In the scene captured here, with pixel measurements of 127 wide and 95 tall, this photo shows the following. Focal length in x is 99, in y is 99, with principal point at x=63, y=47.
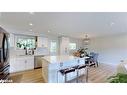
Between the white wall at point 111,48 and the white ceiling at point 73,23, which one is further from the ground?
the white ceiling at point 73,23

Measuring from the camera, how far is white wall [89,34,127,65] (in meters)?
1.38

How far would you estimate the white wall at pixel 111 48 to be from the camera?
1.38 m

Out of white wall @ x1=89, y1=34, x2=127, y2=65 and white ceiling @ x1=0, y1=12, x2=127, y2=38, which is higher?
white ceiling @ x1=0, y1=12, x2=127, y2=38

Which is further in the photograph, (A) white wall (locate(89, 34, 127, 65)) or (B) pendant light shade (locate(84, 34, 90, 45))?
(B) pendant light shade (locate(84, 34, 90, 45))

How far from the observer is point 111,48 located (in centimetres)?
157

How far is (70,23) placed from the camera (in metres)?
1.66

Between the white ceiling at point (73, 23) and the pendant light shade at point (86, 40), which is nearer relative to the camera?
the white ceiling at point (73, 23)

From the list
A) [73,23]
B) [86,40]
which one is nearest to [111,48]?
[86,40]

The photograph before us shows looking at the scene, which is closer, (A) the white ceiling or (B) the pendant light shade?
(A) the white ceiling

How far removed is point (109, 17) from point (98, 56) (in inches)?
26.4

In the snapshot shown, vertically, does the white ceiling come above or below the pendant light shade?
above

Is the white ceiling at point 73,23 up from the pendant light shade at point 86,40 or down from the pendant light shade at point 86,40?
up
